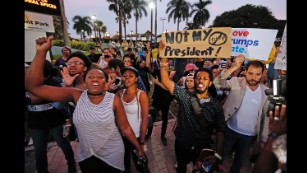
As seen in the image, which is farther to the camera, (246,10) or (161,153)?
(246,10)

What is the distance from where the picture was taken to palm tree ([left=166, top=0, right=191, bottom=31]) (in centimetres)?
5919

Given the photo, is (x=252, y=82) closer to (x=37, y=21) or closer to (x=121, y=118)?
(x=121, y=118)

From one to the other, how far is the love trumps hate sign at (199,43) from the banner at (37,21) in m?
3.98

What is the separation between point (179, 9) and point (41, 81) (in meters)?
63.0

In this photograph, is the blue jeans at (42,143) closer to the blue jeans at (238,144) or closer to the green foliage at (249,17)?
the blue jeans at (238,144)

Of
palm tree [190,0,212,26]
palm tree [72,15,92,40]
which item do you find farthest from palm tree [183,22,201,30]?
palm tree [72,15,92,40]

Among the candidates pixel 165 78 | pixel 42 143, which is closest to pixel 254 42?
pixel 165 78

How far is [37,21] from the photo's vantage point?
17.5 feet

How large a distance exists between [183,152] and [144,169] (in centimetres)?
59

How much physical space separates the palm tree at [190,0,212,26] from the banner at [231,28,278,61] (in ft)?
184

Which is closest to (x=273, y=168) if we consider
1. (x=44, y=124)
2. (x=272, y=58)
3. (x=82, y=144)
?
(x=82, y=144)
